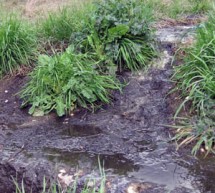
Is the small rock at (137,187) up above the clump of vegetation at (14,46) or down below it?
below

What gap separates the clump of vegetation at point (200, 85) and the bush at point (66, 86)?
89cm

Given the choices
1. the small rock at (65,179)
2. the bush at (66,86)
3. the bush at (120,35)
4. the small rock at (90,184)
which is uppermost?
the bush at (120,35)

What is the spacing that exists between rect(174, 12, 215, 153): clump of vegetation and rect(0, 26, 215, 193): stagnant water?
7.2 inches

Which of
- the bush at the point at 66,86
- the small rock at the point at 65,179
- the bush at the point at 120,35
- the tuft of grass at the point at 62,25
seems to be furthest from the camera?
the tuft of grass at the point at 62,25

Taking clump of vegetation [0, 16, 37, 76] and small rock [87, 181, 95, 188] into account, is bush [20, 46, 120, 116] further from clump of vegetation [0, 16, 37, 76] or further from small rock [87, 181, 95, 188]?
small rock [87, 181, 95, 188]

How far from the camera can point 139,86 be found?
5.57m

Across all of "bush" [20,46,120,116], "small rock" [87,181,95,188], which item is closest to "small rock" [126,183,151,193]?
"small rock" [87,181,95,188]

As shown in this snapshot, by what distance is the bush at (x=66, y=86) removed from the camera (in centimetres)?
528

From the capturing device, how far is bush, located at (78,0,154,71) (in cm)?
574

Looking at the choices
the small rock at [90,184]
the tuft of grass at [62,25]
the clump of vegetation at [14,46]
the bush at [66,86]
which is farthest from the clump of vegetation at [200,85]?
the clump of vegetation at [14,46]

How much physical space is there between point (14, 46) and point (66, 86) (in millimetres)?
1215

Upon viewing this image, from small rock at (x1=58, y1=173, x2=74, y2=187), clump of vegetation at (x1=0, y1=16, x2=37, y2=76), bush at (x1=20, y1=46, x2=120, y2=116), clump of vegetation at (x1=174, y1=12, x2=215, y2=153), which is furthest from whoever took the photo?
clump of vegetation at (x1=0, y1=16, x2=37, y2=76)

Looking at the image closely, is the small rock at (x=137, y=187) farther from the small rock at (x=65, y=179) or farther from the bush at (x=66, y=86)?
the bush at (x=66, y=86)

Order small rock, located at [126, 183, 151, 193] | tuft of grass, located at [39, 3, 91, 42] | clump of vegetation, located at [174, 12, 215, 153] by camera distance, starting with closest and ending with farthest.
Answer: small rock, located at [126, 183, 151, 193]
clump of vegetation, located at [174, 12, 215, 153]
tuft of grass, located at [39, 3, 91, 42]
